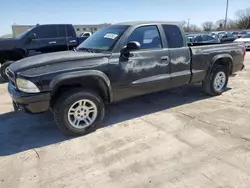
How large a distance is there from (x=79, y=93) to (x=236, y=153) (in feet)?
8.28

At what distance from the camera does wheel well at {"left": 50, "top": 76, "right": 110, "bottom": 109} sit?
3.76 metres

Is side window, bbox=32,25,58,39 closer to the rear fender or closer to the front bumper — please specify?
the front bumper

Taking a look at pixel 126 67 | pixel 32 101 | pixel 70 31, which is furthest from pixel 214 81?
pixel 70 31

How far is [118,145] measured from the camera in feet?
11.8

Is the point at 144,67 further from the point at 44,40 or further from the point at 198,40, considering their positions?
the point at 198,40

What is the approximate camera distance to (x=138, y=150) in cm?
339

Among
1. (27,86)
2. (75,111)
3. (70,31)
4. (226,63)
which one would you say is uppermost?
(70,31)

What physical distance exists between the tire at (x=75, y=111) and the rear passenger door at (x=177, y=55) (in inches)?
69.8

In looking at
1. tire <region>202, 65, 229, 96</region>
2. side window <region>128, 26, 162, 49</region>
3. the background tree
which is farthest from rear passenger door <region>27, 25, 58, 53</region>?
the background tree

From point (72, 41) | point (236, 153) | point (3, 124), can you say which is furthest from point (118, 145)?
point (72, 41)

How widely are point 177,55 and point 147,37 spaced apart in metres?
0.77

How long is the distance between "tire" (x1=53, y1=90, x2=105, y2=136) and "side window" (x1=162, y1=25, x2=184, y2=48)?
77.8 inches

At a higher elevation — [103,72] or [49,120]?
[103,72]

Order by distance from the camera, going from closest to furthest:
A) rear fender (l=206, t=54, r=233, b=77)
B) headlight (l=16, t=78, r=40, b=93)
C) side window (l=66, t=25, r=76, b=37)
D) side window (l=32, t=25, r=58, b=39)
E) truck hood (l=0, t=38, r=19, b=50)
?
1. headlight (l=16, t=78, r=40, b=93)
2. rear fender (l=206, t=54, r=233, b=77)
3. truck hood (l=0, t=38, r=19, b=50)
4. side window (l=32, t=25, r=58, b=39)
5. side window (l=66, t=25, r=76, b=37)
